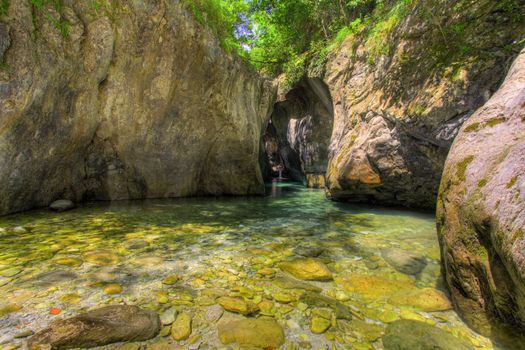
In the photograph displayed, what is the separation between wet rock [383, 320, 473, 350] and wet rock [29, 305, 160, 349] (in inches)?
65.0

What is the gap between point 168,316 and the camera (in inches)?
82.5

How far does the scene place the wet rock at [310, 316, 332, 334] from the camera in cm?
201

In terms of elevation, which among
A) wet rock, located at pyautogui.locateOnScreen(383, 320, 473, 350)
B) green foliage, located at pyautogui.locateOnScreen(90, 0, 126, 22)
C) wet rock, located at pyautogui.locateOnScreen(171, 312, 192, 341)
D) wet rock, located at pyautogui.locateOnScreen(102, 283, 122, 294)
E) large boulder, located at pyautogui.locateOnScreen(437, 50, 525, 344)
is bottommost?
wet rock, located at pyautogui.locateOnScreen(171, 312, 192, 341)

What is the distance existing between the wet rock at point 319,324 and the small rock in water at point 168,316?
1059 mm

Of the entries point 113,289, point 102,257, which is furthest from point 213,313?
point 102,257

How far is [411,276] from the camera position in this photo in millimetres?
2945

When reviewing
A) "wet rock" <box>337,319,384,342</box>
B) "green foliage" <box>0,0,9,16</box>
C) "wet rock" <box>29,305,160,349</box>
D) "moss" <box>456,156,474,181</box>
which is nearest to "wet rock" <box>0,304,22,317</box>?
"wet rock" <box>29,305,160,349</box>

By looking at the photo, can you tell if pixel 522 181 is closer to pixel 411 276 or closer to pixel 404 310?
pixel 404 310

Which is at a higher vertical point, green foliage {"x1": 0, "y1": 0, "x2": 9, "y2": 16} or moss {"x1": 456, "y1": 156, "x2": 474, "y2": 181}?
green foliage {"x1": 0, "y1": 0, "x2": 9, "y2": 16}

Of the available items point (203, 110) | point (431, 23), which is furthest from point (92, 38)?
point (431, 23)

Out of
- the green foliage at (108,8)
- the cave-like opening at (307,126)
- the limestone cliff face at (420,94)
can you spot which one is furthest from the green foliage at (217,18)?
the cave-like opening at (307,126)

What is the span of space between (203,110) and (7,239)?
626 cm

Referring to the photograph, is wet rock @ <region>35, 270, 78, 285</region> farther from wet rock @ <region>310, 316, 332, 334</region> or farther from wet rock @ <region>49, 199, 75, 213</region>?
wet rock @ <region>49, 199, 75, 213</region>

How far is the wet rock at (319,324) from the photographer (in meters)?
2.01
